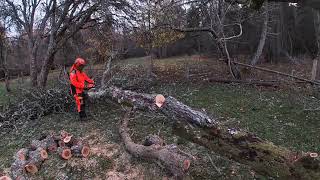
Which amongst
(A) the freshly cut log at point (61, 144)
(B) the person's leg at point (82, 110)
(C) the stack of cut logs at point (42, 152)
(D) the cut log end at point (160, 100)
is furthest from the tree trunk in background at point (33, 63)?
(D) the cut log end at point (160, 100)

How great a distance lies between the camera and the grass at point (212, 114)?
626cm

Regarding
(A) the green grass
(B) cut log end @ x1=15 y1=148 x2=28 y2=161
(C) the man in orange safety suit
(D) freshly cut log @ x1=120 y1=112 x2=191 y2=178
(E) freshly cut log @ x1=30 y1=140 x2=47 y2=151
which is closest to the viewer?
(D) freshly cut log @ x1=120 y1=112 x2=191 y2=178

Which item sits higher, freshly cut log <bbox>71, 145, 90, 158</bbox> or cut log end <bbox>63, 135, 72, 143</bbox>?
cut log end <bbox>63, 135, 72, 143</bbox>

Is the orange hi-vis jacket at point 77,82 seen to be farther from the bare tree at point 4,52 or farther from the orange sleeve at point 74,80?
the bare tree at point 4,52

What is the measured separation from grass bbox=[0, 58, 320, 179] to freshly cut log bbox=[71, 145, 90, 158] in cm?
14

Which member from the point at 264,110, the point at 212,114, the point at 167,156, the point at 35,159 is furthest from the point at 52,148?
the point at 264,110

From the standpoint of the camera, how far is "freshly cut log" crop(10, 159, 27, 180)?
6004 mm

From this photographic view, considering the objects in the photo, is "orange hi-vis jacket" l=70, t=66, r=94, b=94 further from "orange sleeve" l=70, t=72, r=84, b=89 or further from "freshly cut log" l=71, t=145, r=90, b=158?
"freshly cut log" l=71, t=145, r=90, b=158

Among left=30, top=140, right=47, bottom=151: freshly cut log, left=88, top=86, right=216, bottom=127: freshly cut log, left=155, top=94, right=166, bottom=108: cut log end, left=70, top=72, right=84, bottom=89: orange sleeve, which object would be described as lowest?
left=30, top=140, right=47, bottom=151: freshly cut log

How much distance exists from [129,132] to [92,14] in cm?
925

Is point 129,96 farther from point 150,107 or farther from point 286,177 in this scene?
point 286,177

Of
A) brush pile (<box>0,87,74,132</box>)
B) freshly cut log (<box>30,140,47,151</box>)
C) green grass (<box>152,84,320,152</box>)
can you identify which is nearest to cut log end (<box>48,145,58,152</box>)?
freshly cut log (<box>30,140,47,151</box>)

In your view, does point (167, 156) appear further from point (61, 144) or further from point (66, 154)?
point (61, 144)

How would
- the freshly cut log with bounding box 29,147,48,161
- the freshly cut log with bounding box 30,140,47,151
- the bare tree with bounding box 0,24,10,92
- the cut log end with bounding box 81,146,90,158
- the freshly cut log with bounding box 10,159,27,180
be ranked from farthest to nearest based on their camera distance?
the bare tree with bounding box 0,24,10,92
the freshly cut log with bounding box 30,140,47,151
the cut log end with bounding box 81,146,90,158
the freshly cut log with bounding box 29,147,48,161
the freshly cut log with bounding box 10,159,27,180
